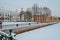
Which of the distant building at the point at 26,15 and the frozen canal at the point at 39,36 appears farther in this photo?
the distant building at the point at 26,15

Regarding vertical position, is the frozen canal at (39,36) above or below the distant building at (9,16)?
below

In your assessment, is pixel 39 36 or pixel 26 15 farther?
pixel 26 15

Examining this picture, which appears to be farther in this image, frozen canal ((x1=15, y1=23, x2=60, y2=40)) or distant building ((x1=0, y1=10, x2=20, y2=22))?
distant building ((x1=0, y1=10, x2=20, y2=22))

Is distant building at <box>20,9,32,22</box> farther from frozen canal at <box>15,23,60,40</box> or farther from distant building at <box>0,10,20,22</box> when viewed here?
frozen canal at <box>15,23,60,40</box>

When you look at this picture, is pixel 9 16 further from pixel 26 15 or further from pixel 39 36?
pixel 39 36

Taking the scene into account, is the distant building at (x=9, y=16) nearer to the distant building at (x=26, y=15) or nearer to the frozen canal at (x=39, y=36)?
the distant building at (x=26, y=15)

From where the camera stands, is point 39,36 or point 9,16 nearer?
point 39,36

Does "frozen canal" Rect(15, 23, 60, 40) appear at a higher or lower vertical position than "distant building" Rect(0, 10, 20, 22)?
lower

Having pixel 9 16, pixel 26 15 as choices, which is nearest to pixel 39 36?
pixel 26 15

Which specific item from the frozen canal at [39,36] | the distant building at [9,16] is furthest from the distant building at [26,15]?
the frozen canal at [39,36]

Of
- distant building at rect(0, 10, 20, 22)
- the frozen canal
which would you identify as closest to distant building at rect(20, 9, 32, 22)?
distant building at rect(0, 10, 20, 22)

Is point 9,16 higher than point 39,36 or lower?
higher

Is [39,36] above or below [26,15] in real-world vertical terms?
below

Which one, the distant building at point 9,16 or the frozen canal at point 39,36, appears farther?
the distant building at point 9,16
